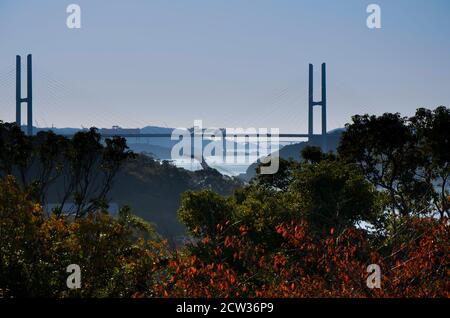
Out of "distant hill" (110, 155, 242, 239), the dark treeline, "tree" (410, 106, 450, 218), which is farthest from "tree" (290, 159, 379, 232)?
"distant hill" (110, 155, 242, 239)

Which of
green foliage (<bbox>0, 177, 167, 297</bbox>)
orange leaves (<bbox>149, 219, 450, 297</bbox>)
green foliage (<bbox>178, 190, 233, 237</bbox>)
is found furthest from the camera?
green foliage (<bbox>178, 190, 233, 237</bbox>)

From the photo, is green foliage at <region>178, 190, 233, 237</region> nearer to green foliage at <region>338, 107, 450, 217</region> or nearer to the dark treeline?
the dark treeline

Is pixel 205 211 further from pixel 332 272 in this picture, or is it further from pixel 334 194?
pixel 332 272

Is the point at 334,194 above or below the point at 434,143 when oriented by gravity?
below

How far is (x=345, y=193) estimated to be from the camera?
15398 mm

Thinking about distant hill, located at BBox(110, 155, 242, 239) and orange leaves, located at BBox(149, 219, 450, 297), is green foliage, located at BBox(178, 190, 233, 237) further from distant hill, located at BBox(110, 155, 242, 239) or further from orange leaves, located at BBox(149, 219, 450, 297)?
distant hill, located at BBox(110, 155, 242, 239)

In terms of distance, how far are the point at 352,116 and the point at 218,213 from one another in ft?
21.1

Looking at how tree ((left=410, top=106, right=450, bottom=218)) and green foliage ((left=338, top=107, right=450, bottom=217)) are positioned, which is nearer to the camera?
tree ((left=410, top=106, right=450, bottom=218))

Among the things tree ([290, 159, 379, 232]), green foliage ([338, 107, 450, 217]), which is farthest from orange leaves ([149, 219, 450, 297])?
green foliage ([338, 107, 450, 217])

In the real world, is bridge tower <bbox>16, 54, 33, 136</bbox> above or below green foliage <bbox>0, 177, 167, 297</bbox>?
above

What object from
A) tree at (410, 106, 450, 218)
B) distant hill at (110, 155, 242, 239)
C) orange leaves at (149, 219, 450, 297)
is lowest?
distant hill at (110, 155, 242, 239)

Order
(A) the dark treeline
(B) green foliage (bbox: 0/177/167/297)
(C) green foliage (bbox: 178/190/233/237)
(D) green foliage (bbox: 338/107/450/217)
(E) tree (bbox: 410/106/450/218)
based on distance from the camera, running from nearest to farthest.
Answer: (B) green foliage (bbox: 0/177/167/297), (A) the dark treeline, (C) green foliage (bbox: 178/190/233/237), (E) tree (bbox: 410/106/450/218), (D) green foliage (bbox: 338/107/450/217)

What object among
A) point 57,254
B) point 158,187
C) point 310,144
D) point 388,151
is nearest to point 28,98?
point 158,187
